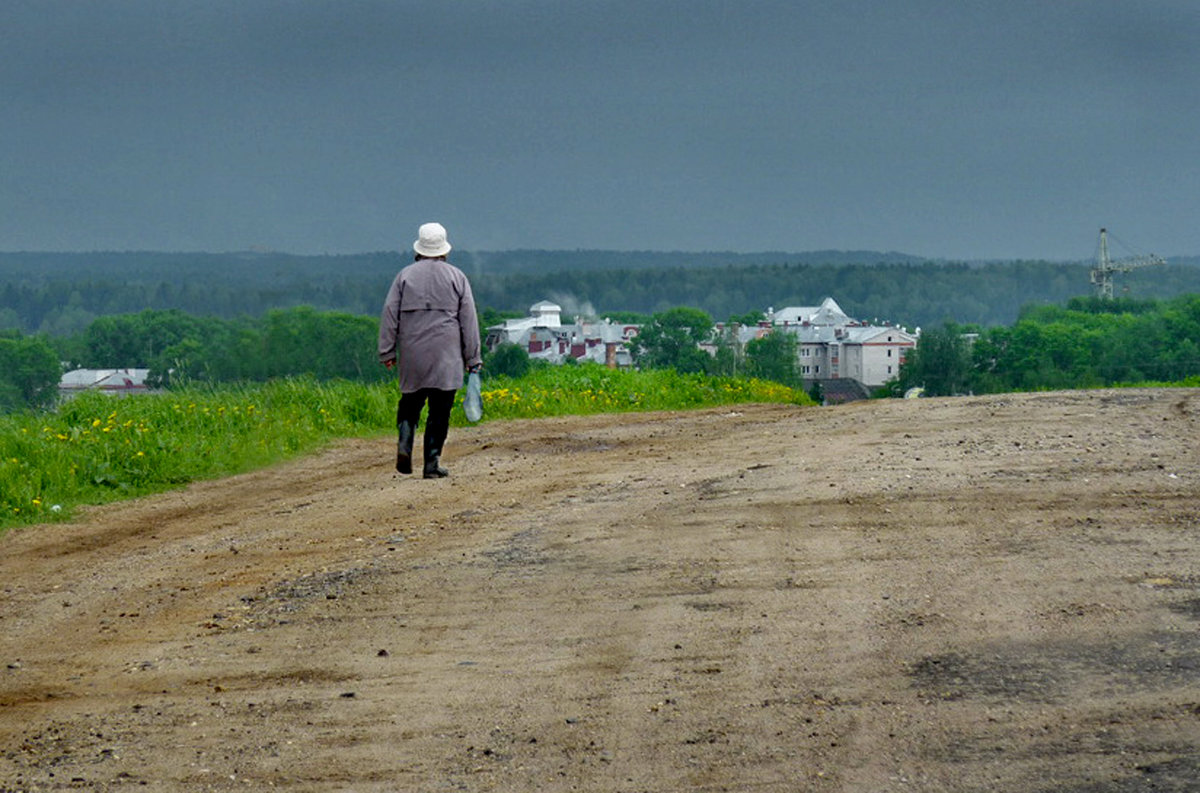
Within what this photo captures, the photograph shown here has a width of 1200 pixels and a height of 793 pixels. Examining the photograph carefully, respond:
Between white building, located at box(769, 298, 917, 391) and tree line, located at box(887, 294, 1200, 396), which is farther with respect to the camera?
white building, located at box(769, 298, 917, 391)

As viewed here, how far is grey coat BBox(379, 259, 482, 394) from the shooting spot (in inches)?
525

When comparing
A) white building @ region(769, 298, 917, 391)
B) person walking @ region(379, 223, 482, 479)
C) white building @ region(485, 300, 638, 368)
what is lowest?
white building @ region(769, 298, 917, 391)

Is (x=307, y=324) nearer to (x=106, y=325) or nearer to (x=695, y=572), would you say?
(x=106, y=325)

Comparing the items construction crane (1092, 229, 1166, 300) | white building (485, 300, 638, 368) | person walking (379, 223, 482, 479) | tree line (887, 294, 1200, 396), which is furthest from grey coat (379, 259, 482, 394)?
construction crane (1092, 229, 1166, 300)

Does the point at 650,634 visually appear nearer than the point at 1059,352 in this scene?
Yes

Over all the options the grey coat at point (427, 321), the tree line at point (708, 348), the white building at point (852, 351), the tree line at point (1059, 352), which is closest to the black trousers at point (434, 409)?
the grey coat at point (427, 321)

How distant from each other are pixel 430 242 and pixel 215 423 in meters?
5.51

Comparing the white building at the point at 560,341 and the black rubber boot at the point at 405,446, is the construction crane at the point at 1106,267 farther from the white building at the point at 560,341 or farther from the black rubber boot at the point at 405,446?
the black rubber boot at the point at 405,446

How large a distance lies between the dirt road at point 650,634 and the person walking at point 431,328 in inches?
47.9

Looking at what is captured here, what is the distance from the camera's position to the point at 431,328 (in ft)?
43.9

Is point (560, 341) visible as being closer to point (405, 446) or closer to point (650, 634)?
point (405, 446)

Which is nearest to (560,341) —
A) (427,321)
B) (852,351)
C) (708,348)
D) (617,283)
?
(708,348)

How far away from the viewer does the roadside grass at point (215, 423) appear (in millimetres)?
14062

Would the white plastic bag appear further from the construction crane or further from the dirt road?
the construction crane
